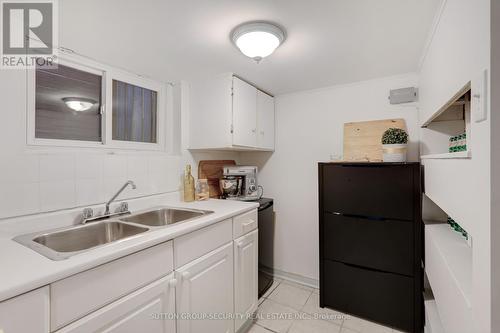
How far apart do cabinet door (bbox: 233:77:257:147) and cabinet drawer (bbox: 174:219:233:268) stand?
806 mm

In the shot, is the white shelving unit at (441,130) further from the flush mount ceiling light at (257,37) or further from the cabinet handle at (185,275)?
the cabinet handle at (185,275)

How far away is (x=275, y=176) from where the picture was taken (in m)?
2.75

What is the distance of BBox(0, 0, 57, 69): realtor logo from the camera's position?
3.67 ft

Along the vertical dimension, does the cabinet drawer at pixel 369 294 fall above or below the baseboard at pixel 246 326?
above

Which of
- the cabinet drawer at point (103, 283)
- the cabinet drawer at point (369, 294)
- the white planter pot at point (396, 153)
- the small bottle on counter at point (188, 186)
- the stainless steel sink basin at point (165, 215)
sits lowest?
the cabinet drawer at point (369, 294)

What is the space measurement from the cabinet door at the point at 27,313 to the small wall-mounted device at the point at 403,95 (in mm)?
2589

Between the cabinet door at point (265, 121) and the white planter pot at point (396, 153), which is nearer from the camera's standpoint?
the white planter pot at point (396, 153)

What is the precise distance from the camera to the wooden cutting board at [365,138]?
6.87 feet

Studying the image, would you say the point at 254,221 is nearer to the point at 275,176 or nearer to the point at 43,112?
the point at 275,176

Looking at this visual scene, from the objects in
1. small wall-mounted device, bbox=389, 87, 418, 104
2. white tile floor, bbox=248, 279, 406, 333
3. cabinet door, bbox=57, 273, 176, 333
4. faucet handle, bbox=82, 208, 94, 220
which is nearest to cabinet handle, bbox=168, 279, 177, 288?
cabinet door, bbox=57, 273, 176, 333

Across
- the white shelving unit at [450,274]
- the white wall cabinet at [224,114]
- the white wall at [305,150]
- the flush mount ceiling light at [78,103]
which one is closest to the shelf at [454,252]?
the white shelving unit at [450,274]

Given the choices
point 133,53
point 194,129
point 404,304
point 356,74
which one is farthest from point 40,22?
point 404,304

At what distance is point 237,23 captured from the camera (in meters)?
1.29

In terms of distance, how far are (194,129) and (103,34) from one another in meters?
0.99
